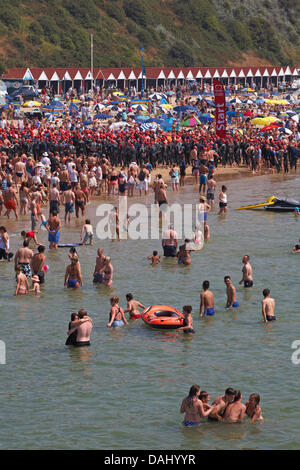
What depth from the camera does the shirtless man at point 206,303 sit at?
73.5 feet

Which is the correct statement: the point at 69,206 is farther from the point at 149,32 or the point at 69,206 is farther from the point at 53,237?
the point at 149,32

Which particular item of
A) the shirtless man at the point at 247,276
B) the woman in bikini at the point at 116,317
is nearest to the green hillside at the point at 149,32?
the shirtless man at the point at 247,276

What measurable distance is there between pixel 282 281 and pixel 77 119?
39252mm

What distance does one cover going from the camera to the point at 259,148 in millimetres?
47906

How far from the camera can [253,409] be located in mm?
16344

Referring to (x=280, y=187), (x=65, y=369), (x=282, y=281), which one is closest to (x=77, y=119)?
(x=280, y=187)

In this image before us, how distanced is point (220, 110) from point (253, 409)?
1366 inches

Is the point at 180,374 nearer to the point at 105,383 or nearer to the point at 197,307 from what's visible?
the point at 105,383

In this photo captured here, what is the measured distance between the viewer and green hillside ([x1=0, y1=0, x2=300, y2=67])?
3944 inches

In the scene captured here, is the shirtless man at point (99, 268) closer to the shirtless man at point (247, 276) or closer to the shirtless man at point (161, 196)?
the shirtless man at point (247, 276)

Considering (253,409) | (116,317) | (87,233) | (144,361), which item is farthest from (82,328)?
(87,233)

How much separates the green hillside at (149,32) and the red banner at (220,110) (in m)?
49.5

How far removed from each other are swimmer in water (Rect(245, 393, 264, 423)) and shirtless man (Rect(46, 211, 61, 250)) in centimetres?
1321

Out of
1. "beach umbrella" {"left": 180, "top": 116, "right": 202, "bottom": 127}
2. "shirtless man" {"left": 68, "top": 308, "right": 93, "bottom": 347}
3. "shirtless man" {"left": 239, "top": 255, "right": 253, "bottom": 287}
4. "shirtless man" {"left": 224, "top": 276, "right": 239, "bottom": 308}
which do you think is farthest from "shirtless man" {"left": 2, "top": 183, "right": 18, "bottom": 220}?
"beach umbrella" {"left": 180, "top": 116, "right": 202, "bottom": 127}
